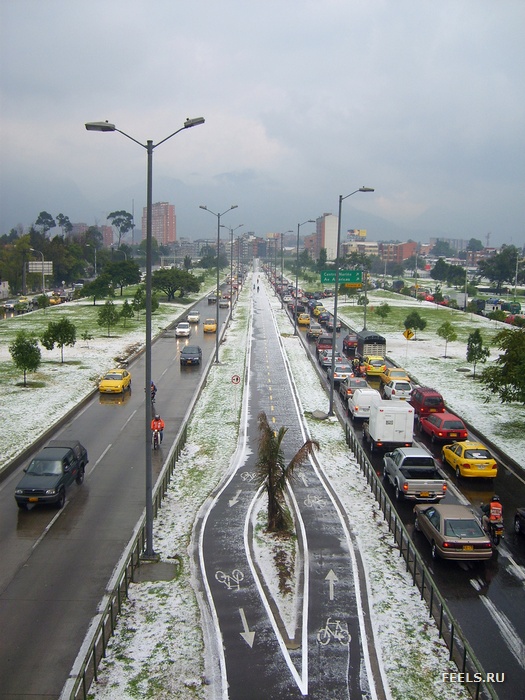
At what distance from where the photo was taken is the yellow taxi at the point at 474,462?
2203 centimetres

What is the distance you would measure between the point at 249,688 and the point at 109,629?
127 inches

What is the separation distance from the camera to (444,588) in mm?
14648

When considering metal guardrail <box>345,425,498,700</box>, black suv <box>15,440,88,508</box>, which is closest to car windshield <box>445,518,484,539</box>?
metal guardrail <box>345,425,498,700</box>

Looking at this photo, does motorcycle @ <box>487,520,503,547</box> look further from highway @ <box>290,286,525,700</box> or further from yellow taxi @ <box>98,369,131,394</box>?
yellow taxi @ <box>98,369,131,394</box>

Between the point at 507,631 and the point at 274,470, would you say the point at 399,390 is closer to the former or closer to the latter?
the point at 274,470

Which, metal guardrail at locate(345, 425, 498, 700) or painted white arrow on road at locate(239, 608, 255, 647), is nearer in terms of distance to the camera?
metal guardrail at locate(345, 425, 498, 700)

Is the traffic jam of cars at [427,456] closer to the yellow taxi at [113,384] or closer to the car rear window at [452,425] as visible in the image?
the car rear window at [452,425]

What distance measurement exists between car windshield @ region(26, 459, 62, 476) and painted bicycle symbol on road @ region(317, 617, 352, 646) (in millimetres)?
10051

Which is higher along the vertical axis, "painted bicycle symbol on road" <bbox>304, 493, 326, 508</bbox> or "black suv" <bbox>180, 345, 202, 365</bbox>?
"black suv" <bbox>180, 345, 202, 365</bbox>

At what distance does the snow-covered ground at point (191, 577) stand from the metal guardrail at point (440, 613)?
201 mm

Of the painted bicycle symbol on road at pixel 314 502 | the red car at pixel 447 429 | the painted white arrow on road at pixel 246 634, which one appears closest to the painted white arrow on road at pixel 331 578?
the painted white arrow on road at pixel 246 634

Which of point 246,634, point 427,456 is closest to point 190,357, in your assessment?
point 427,456

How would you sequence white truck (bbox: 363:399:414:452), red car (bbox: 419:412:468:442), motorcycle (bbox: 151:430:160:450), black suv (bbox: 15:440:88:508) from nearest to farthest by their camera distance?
black suv (bbox: 15:440:88:508), white truck (bbox: 363:399:414:452), motorcycle (bbox: 151:430:160:450), red car (bbox: 419:412:468:442)

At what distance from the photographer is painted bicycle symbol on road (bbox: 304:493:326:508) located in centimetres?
1955
